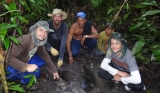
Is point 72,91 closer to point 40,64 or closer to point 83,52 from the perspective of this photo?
point 40,64

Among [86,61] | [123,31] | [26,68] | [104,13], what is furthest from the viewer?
[104,13]

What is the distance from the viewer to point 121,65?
14.4 ft

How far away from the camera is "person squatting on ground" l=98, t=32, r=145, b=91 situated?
158 inches

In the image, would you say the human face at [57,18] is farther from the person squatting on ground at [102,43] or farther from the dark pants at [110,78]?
the dark pants at [110,78]

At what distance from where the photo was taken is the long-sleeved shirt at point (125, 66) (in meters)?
4.09

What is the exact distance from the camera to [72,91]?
14.2 feet

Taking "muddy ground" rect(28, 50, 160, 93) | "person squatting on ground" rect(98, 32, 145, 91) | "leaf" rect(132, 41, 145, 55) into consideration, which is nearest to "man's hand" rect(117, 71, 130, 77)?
"person squatting on ground" rect(98, 32, 145, 91)

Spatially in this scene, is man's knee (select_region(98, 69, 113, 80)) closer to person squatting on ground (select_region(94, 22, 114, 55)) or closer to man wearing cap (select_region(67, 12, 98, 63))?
man wearing cap (select_region(67, 12, 98, 63))

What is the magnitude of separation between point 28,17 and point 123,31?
10.8 ft

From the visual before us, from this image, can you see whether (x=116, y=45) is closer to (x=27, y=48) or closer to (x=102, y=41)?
(x=27, y=48)

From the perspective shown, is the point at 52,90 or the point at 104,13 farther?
the point at 104,13

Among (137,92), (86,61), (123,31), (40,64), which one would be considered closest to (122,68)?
(137,92)

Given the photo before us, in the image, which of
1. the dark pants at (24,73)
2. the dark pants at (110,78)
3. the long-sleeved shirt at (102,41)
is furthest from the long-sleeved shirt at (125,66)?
the dark pants at (24,73)

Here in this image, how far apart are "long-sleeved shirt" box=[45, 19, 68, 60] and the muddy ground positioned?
1.29 ft
